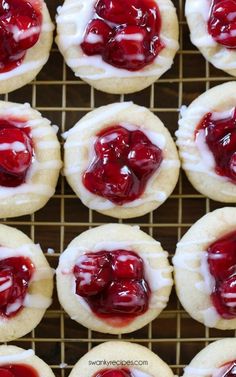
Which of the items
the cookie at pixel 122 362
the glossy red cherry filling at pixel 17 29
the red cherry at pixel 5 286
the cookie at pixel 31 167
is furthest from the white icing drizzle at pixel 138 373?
the glossy red cherry filling at pixel 17 29

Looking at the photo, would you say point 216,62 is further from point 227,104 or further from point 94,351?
point 94,351

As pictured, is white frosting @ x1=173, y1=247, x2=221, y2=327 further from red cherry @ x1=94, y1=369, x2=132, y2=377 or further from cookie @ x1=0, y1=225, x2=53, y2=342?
cookie @ x1=0, y1=225, x2=53, y2=342

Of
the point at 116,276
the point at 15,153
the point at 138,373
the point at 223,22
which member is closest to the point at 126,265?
the point at 116,276

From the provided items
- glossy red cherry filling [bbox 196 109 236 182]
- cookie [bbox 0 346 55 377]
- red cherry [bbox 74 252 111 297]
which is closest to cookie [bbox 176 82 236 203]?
glossy red cherry filling [bbox 196 109 236 182]

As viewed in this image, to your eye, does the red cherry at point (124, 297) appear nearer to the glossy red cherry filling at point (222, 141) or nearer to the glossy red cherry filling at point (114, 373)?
the glossy red cherry filling at point (114, 373)

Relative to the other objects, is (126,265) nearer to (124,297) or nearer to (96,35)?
(124,297)

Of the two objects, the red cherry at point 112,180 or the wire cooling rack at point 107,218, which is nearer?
the red cherry at point 112,180
